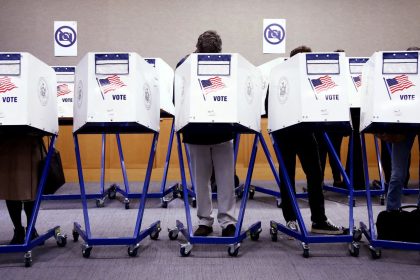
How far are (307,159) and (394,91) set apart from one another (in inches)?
27.8

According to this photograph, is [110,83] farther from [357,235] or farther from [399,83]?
[357,235]

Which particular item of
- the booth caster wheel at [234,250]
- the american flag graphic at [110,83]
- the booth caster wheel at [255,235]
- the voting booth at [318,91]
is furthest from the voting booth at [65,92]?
the voting booth at [318,91]

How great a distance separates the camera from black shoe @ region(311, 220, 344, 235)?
319 cm

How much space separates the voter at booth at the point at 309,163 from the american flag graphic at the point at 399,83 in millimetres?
581

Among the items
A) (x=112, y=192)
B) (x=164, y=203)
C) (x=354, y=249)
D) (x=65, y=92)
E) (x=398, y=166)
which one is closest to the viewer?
(x=354, y=249)

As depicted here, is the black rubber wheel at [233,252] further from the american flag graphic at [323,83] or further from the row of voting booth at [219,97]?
the american flag graphic at [323,83]

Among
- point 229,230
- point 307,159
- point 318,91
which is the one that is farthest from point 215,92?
point 229,230

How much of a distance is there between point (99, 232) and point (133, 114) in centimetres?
112

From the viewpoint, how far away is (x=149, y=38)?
6.69 meters

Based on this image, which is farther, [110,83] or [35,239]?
[35,239]

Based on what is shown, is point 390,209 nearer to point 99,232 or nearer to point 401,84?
point 401,84

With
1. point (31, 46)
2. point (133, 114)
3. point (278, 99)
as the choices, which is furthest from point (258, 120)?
point (31, 46)

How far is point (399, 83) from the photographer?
2.79 meters

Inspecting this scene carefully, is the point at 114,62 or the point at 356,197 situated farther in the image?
the point at 356,197
